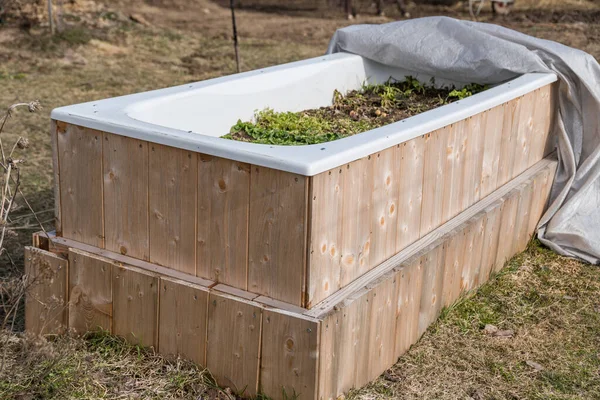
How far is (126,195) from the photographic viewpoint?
3.04 metres

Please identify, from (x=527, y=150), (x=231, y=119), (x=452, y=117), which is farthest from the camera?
(x=527, y=150)

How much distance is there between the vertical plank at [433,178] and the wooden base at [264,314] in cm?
8

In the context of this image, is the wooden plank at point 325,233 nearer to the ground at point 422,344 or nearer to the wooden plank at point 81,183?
the ground at point 422,344

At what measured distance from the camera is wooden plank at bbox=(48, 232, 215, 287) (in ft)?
9.71

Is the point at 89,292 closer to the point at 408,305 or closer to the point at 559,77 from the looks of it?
the point at 408,305

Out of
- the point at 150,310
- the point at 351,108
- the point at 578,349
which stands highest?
the point at 351,108

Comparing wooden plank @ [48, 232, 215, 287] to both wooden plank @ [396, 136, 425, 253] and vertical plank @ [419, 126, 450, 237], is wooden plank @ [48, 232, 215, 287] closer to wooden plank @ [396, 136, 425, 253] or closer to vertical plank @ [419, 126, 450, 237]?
wooden plank @ [396, 136, 425, 253]

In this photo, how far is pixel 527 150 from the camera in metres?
4.45

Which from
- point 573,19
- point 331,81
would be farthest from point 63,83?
point 573,19

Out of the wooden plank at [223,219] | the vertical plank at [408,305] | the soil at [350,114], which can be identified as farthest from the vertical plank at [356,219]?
the soil at [350,114]

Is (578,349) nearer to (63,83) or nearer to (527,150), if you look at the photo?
(527,150)

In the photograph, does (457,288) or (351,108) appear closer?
(457,288)

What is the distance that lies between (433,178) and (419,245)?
0.28 m

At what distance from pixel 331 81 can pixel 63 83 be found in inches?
151
